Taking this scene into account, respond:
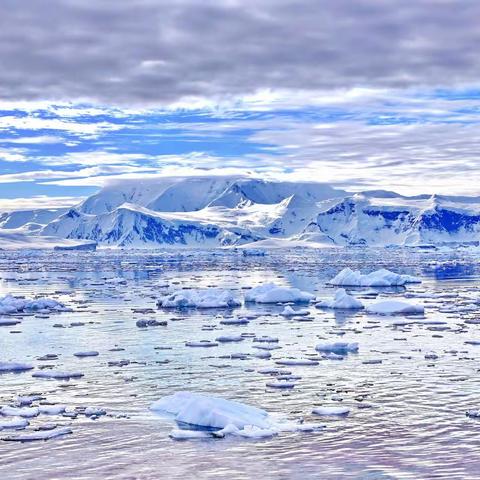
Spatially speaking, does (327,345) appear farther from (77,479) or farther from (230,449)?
(77,479)

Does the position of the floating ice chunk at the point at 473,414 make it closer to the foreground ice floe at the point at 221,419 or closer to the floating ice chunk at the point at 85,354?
the foreground ice floe at the point at 221,419

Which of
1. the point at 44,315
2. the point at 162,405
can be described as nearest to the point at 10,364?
the point at 162,405

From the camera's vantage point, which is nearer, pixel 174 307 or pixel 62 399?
pixel 62 399

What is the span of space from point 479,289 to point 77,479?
57022 millimetres

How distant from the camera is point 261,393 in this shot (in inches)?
1077

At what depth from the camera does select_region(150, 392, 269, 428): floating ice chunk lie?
23.4m

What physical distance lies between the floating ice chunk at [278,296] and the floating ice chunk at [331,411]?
33.8m

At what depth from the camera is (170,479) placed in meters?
19.1

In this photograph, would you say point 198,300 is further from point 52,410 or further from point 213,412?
point 213,412

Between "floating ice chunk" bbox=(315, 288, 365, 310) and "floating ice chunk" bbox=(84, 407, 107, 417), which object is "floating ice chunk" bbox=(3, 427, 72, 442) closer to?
"floating ice chunk" bbox=(84, 407, 107, 417)

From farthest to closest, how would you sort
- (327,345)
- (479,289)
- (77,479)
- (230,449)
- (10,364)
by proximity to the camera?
(479,289) < (327,345) < (10,364) < (230,449) < (77,479)

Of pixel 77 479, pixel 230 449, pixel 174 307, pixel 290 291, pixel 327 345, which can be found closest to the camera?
pixel 77 479

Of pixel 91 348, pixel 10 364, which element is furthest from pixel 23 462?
pixel 91 348

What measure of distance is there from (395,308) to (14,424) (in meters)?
32.7
